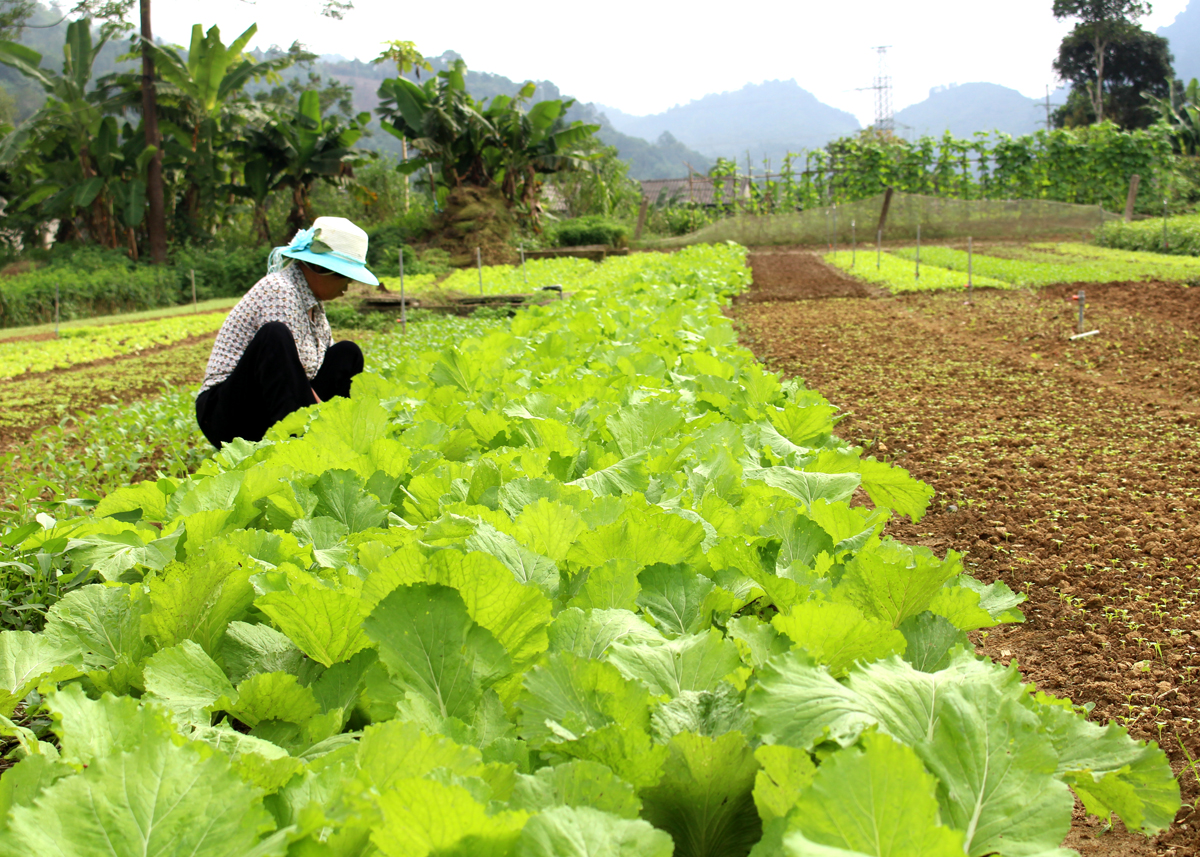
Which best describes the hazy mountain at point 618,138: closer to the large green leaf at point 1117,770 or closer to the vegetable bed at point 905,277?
the vegetable bed at point 905,277

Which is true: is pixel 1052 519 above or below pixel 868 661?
below

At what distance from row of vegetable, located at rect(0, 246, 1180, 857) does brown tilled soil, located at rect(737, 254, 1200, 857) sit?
1191mm

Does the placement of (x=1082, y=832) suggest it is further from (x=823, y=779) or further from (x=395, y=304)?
(x=395, y=304)

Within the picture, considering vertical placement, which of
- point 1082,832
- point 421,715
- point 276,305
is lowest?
point 1082,832

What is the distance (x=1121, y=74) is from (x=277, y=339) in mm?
61137

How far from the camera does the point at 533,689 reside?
0.95m

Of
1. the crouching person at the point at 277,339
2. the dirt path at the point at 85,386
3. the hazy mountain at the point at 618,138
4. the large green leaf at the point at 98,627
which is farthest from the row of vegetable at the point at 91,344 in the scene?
the hazy mountain at the point at 618,138

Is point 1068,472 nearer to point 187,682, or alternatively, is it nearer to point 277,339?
point 277,339

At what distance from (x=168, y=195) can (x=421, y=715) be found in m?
31.4

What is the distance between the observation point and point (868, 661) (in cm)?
107

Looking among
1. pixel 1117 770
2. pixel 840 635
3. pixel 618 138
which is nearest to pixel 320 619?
pixel 840 635

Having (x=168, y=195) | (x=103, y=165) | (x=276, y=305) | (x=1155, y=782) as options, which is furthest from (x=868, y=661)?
(x=168, y=195)

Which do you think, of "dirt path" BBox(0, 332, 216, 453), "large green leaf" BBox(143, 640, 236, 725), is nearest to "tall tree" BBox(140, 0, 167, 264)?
"dirt path" BBox(0, 332, 216, 453)

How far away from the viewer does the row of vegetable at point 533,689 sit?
74 cm
